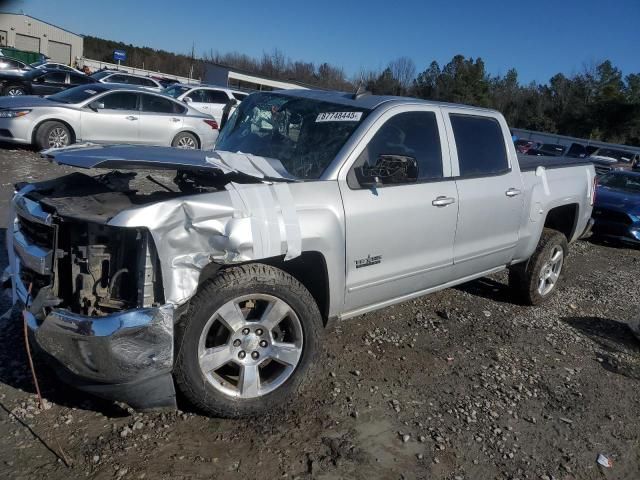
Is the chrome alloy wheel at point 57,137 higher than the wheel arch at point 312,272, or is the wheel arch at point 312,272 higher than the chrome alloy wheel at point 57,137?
the chrome alloy wheel at point 57,137

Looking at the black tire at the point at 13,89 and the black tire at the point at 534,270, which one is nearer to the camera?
the black tire at the point at 534,270

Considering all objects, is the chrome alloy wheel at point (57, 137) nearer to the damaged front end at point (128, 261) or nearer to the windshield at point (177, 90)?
the windshield at point (177, 90)

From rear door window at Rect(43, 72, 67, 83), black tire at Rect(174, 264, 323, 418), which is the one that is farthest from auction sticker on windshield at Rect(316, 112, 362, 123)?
rear door window at Rect(43, 72, 67, 83)

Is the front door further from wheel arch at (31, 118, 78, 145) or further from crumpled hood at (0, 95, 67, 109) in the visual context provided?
crumpled hood at (0, 95, 67, 109)

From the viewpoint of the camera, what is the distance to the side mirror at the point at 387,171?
3557mm

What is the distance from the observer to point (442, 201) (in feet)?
13.3

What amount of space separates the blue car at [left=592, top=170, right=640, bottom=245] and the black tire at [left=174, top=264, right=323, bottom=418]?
8.41 m

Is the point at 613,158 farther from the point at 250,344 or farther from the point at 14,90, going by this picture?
the point at 250,344

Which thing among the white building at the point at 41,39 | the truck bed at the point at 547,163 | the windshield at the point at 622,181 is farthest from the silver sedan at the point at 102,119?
the white building at the point at 41,39

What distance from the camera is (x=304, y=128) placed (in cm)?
398

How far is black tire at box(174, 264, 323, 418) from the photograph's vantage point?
2854mm

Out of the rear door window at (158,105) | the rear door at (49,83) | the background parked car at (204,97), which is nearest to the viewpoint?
the rear door window at (158,105)

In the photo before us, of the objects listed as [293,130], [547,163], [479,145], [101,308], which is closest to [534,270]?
[547,163]

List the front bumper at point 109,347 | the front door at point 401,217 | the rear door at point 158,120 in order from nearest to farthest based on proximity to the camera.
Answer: the front bumper at point 109,347, the front door at point 401,217, the rear door at point 158,120
